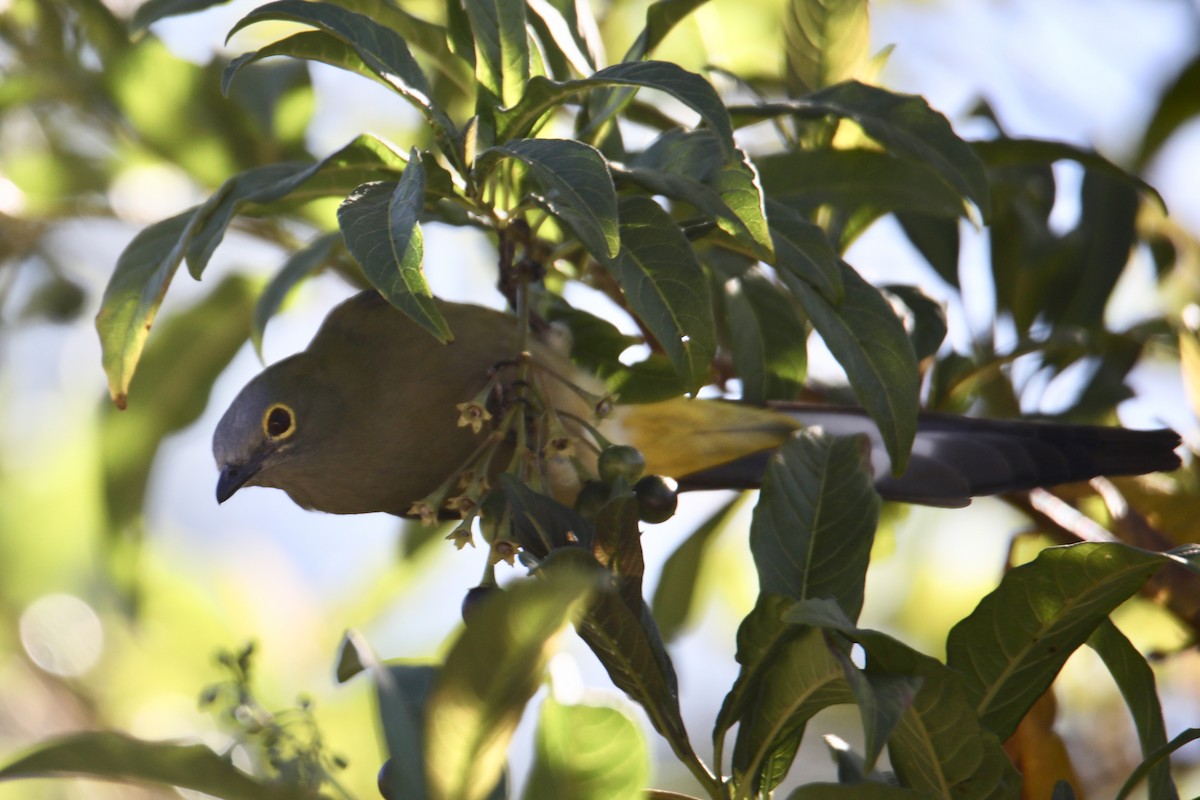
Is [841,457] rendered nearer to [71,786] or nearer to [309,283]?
[309,283]

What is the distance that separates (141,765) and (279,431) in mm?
1580

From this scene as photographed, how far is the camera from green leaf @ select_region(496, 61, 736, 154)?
1.63 m

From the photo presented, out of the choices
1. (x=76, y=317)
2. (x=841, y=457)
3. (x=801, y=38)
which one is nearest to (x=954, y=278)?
(x=801, y=38)

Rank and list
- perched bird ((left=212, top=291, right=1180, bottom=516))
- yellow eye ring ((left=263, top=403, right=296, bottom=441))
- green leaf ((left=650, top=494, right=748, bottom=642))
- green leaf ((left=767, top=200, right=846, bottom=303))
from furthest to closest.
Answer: green leaf ((left=650, top=494, right=748, bottom=642))
yellow eye ring ((left=263, top=403, right=296, bottom=441))
perched bird ((left=212, top=291, right=1180, bottom=516))
green leaf ((left=767, top=200, right=846, bottom=303))

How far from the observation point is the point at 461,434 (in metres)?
2.82

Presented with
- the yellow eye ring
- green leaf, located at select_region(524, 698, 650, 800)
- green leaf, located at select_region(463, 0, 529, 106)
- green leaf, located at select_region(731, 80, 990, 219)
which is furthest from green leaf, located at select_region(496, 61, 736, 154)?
the yellow eye ring

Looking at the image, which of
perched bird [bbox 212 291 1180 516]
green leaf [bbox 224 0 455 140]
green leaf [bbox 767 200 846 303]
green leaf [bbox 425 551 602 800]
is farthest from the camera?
perched bird [bbox 212 291 1180 516]

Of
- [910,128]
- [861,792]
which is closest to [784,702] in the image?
[861,792]

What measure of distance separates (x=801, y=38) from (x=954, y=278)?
0.87 metres

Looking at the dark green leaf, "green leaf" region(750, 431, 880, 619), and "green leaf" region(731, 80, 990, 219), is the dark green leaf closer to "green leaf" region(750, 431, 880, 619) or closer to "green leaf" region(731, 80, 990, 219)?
"green leaf" region(731, 80, 990, 219)

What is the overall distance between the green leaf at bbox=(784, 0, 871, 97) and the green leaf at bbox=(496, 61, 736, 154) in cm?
84

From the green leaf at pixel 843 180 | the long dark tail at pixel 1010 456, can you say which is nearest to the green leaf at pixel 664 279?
the green leaf at pixel 843 180

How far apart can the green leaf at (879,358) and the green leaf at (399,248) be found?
23.0 inches

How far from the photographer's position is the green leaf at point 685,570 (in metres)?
3.08
